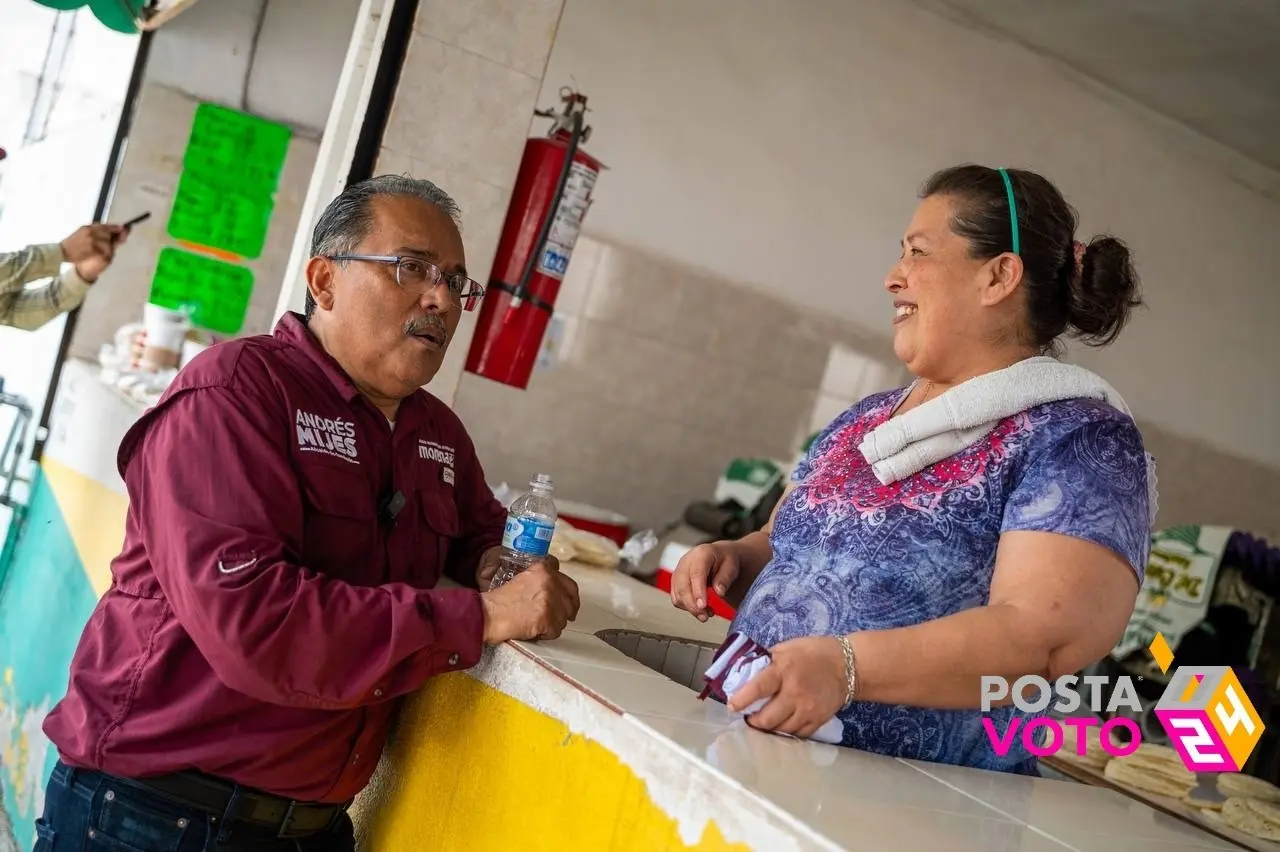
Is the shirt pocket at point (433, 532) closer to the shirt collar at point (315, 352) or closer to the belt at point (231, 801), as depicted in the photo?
the shirt collar at point (315, 352)

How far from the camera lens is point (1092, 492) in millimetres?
1545

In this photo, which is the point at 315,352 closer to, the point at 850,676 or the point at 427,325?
the point at 427,325

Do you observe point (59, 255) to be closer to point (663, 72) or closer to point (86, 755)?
point (663, 72)

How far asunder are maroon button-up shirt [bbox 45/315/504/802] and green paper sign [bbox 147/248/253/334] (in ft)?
13.8

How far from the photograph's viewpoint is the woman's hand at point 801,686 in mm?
1454

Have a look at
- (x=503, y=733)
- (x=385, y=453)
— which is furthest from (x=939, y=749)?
(x=385, y=453)

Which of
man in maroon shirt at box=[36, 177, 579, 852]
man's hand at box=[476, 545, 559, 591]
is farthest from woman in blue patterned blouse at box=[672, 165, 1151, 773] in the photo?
man's hand at box=[476, 545, 559, 591]

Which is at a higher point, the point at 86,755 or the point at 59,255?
the point at 59,255

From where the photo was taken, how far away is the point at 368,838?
7.06 feet

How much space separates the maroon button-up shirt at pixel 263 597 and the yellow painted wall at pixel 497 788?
0.09 meters

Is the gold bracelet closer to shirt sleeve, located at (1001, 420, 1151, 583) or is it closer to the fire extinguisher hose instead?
shirt sleeve, located at (1001, 420, 1151, 583)

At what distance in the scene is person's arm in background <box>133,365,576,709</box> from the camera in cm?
162

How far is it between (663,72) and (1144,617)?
340 centimetres

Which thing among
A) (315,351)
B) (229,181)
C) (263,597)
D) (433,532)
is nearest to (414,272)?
(315,351)
